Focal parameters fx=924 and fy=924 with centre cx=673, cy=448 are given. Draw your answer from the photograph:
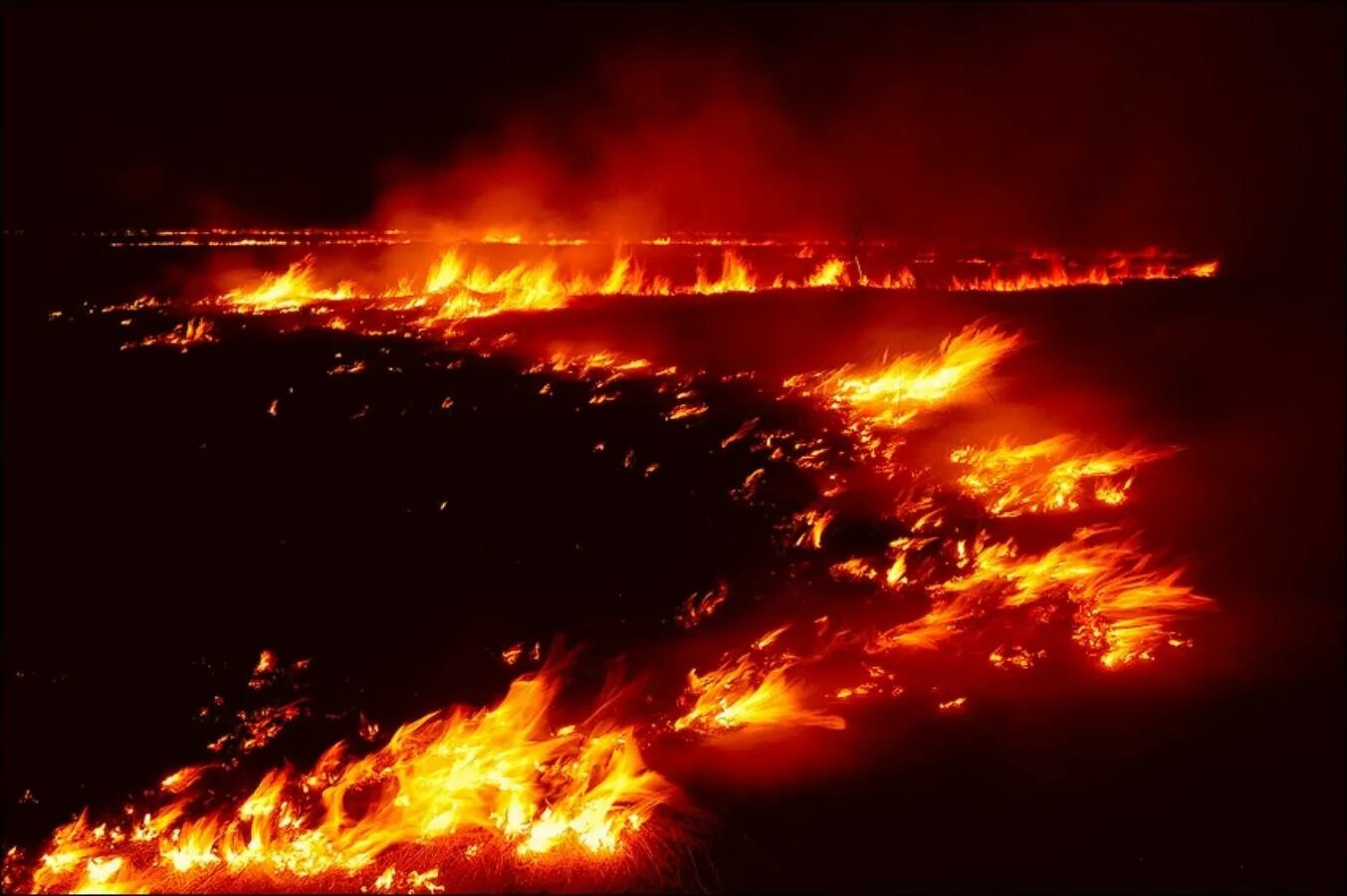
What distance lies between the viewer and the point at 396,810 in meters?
2.80

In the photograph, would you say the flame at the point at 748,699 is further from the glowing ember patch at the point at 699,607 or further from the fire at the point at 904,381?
the fire at the point at 904,381

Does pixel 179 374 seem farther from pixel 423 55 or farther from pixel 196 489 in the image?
pixel 423 55

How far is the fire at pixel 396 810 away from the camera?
106 inches

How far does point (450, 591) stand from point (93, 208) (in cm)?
300

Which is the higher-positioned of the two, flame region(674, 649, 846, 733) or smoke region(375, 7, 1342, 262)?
smoke region(375, 7, 1342, 262)

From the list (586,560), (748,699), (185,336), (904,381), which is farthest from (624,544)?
(185,336)

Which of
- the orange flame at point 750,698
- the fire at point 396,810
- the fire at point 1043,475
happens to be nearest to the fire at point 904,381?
the fire at point 1043,475

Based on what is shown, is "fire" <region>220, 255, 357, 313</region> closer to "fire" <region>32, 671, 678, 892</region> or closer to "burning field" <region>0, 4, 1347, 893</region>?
"burning field" <region>0, 4, 1347, 893</region>

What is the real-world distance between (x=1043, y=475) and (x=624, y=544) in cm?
177

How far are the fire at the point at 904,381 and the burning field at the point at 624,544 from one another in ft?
0.06

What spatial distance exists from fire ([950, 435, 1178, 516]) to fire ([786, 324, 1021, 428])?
0.30 metres

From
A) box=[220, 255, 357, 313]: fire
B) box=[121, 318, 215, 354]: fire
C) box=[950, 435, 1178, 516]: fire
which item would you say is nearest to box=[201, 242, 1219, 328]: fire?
box=[220, 255, 357, 313]: fire

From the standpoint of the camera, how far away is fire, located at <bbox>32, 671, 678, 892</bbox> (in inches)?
106

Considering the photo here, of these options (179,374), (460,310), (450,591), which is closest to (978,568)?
(450,591)
